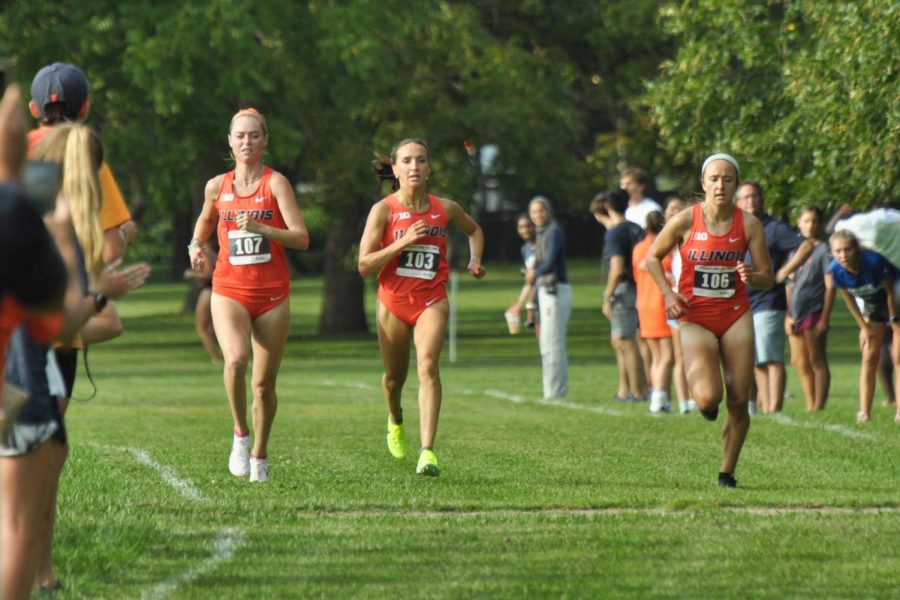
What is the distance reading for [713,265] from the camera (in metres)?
10.5

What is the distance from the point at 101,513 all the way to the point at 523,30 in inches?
1455

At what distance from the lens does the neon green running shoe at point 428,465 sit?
36.9ft

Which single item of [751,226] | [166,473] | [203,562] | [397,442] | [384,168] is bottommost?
[166,473]

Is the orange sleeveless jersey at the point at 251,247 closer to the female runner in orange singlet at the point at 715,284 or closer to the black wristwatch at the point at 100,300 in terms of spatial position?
the female runner in orange singlet at the point at 715,284

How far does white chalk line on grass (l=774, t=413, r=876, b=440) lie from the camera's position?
1419 centimetres

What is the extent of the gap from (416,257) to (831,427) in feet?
16.8

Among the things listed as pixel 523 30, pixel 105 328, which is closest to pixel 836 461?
pixel 105 328

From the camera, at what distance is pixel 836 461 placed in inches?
481

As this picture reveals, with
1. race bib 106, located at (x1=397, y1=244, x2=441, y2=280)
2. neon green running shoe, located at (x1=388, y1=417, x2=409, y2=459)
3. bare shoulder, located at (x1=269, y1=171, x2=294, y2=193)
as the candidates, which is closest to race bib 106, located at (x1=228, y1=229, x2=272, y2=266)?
bare shoulder, located at (x1=269, y1=171, x2=294, y2=193)

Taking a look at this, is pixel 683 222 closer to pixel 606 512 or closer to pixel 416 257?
pixel 416 257

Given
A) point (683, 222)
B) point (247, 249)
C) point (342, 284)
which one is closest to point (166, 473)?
point (247, 249)

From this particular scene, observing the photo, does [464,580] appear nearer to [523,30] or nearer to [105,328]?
[105,328]

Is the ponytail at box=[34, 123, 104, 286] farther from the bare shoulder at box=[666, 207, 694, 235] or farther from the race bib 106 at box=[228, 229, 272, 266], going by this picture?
the bare shoulder at box=[666, 207, 694, 235]

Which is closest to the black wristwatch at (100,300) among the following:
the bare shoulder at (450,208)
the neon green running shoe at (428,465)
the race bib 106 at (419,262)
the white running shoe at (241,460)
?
the white running shoe at (241,460)
